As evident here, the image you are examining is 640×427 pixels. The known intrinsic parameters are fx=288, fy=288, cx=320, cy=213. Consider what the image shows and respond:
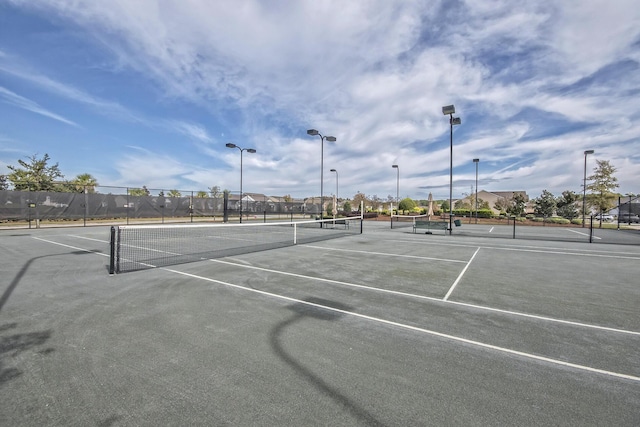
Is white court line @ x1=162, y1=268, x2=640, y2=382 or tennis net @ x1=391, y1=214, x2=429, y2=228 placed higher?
tennis net @ x1=391, y1=214, x2=429, y2=228

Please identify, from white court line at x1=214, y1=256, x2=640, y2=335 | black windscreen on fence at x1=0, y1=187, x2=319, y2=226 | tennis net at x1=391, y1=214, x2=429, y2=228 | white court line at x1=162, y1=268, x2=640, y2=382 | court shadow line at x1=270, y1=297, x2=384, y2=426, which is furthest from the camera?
tennis net at x1=391, y1=214, x2=429, y2=228

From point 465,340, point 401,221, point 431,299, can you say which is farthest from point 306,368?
point 401,221

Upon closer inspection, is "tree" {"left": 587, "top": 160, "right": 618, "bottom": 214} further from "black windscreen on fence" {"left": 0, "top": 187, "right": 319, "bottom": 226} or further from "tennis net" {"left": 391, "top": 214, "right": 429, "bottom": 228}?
"black windscreen on fence" {"left": 0, "top": 187, "right": 319, "bottom": 226}

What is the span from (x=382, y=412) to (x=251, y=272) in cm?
595

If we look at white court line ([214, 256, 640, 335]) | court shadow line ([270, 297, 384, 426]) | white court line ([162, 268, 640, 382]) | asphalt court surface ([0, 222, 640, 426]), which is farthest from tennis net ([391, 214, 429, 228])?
court shadow line ([270, 297, 384, 426])

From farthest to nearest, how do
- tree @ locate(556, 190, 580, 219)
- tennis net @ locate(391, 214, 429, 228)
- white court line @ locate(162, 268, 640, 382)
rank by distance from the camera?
tree @ locate(556, 190, 580, 219) → tennis net @ locate(391, 214, 429, 228) → white court line @ locate(162, 268, 640, 382)

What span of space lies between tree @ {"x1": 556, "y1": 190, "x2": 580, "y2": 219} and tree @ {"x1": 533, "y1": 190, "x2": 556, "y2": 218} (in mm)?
1341

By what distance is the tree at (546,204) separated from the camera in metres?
50.5

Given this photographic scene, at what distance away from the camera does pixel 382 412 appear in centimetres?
247

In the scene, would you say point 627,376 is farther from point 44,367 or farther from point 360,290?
point 44,367

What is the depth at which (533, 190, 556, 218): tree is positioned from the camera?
1989 inches

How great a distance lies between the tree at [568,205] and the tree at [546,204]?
1.34 meters

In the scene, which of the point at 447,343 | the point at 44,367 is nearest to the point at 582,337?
the point at 447,343

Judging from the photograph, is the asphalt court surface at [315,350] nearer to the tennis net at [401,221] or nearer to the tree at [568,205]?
the tennis net at [401,221]
